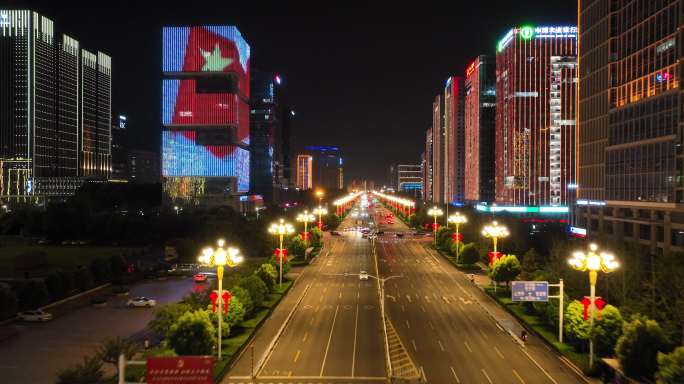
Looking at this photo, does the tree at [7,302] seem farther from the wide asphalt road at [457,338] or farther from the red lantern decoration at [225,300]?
the wide asphalt road at [457,338]

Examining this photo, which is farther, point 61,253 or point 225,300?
point 61,253

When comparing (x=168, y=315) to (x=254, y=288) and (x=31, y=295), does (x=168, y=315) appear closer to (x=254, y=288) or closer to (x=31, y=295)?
(x=254, y=288)

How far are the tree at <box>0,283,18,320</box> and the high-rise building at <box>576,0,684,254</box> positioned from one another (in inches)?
2673

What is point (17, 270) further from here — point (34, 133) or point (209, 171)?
point (34, 133)

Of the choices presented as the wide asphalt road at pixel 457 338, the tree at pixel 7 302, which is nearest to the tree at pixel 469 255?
the wide asphalt road at pixel 457 338

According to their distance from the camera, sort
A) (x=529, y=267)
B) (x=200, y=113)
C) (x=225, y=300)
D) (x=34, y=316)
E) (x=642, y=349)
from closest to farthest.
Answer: (x=642, y=349) → (x=225, y=300) → (x=34, y=316) → (x=529, y=267) → (x=200, y=113)

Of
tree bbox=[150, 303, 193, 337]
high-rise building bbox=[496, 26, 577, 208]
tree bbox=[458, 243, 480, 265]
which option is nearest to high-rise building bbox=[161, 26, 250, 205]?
high-rise building bbox=[496, 26, 577, 208]

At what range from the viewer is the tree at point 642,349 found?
28594 mm

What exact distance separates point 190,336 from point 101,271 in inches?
1503

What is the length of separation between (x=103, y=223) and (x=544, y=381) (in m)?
95.1

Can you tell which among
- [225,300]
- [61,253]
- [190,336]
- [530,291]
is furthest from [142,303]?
[61,253]

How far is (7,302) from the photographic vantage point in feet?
154

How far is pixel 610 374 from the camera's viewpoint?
1238 inches

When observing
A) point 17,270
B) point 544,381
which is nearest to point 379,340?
point 544,381
